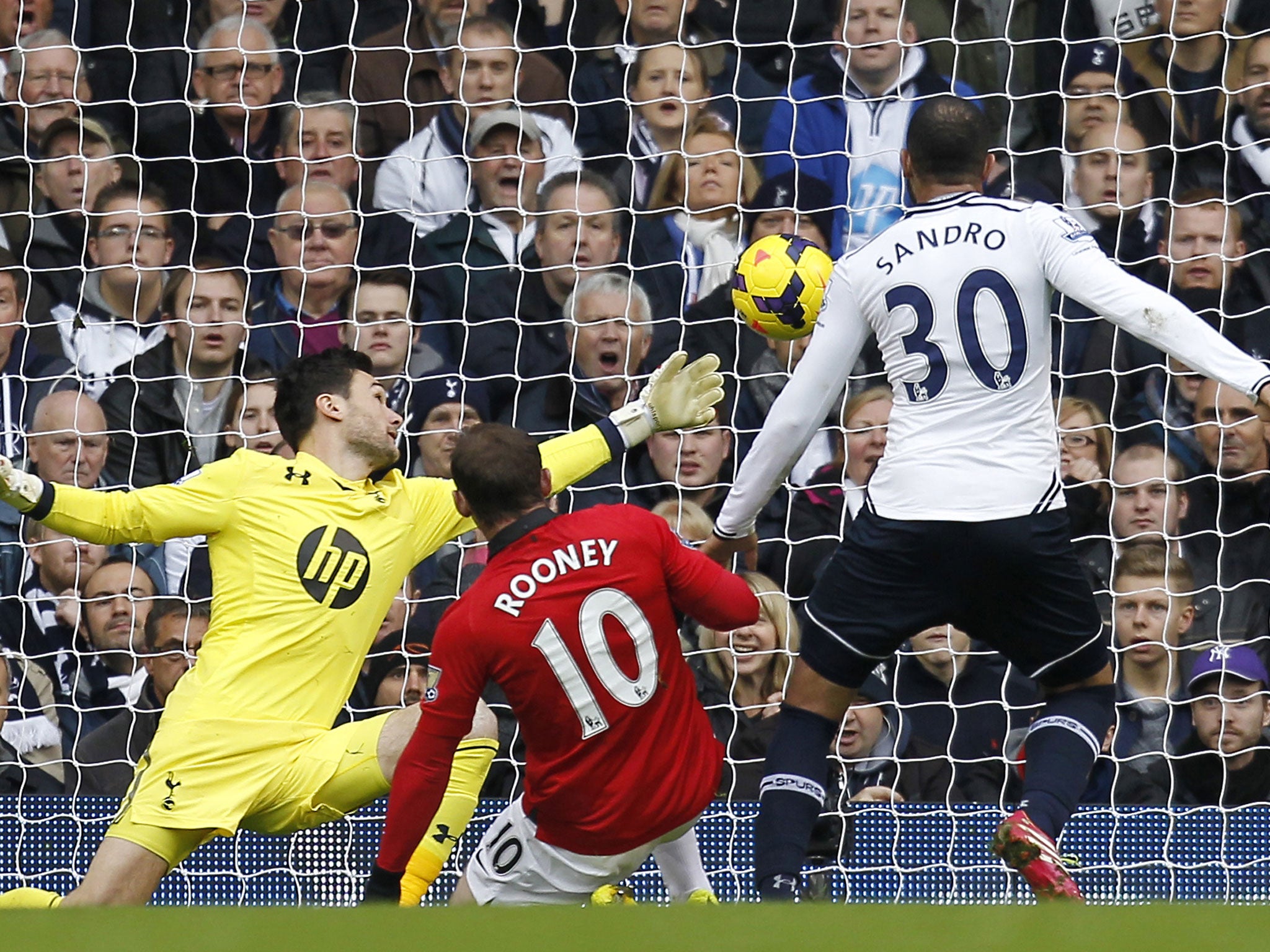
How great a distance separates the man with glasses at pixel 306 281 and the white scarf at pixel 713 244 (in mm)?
1215

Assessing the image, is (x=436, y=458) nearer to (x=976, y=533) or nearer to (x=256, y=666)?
(x=256, y=666)

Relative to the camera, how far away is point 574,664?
11.6 feet

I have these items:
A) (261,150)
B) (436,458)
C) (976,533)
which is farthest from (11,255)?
(976,533)

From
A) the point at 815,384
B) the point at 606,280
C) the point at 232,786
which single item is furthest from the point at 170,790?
the point at 606,280

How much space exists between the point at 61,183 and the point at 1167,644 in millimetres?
4273

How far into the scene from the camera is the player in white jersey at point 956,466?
11.5 ft

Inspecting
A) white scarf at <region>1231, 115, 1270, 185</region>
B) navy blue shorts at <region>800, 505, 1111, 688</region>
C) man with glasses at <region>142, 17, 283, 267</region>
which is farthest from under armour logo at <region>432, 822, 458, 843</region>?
white scarf at <region>1231, 115, 1270, 185</region>

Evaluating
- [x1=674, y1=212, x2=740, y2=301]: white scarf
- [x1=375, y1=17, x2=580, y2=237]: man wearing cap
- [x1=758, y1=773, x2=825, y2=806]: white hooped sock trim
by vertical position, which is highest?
[x1=375, y1=17, x2=580, y2=237]: man wearing cap

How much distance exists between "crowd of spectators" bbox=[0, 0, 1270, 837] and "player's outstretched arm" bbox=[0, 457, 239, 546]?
142cm

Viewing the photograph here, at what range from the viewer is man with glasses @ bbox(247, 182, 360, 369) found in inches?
238

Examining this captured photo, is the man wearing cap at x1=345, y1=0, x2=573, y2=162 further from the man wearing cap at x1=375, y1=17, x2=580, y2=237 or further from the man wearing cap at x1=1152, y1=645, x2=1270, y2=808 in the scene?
the man wearing cap at x1=1152, y1=645, x2=1270, y2=808

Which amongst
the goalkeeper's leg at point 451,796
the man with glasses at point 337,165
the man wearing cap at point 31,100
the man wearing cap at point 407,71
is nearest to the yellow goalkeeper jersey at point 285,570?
the goalkeeper's leg at point 451,796

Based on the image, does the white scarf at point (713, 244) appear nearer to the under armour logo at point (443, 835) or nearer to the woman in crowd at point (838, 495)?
the woman in crowd at point (838, 495)

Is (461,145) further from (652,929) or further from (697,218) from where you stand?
(652,929)
